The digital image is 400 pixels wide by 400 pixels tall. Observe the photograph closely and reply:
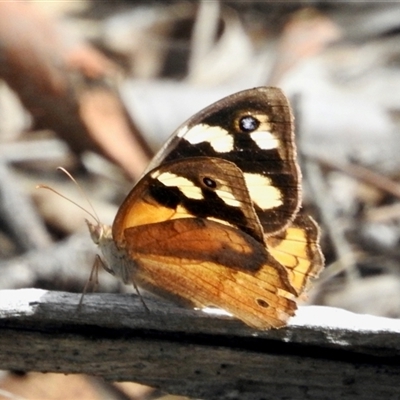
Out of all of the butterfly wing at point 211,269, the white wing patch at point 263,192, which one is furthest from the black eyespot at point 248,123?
the butterfly wing at point 211,269

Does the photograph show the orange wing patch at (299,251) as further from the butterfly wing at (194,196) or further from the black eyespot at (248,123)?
the black eyespot at (248,123)

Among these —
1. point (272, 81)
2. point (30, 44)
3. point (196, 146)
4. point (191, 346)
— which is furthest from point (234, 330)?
point (272, 81)

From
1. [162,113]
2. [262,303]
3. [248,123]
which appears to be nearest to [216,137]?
[248,123]

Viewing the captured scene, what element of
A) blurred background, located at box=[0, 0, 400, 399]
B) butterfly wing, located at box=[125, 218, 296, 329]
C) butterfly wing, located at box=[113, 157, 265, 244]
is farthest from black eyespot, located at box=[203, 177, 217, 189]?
blurred background, located at box=[0, 0, 400, 399]

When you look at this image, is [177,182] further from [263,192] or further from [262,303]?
[262,303]

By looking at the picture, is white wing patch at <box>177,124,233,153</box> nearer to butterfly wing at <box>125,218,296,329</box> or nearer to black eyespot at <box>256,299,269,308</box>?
butterfly wing at <box>125,218,296,329</box>

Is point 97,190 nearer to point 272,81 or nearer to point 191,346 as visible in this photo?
point 272,81
